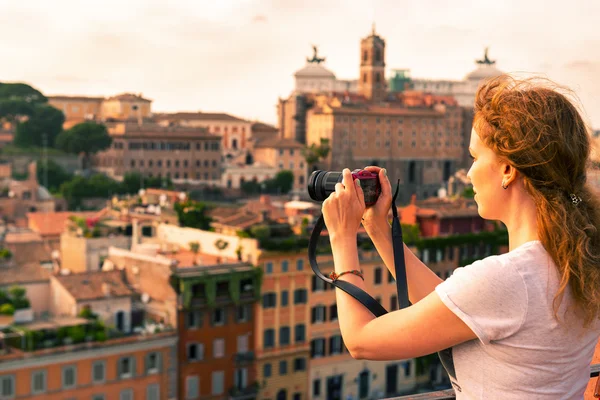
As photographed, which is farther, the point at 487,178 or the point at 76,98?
the point at 76,98

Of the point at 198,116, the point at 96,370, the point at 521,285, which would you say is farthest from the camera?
the point at 198,116

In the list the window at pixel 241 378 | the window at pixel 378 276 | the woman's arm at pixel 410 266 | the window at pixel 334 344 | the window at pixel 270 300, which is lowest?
the window at pixel 241 378

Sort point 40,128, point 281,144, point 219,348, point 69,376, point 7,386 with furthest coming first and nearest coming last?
1. point 281,144
2. point 40,128
3. point 219,348
4. point 69,376
5. point 7,386

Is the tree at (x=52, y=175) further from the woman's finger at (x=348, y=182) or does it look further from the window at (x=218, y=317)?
the woman's finger at (x=348, y=182)

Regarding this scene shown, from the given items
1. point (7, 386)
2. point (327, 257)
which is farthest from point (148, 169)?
point (7, 386)

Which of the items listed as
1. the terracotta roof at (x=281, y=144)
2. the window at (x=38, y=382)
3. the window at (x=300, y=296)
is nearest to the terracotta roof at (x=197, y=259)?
the window at (x=300, y=296)

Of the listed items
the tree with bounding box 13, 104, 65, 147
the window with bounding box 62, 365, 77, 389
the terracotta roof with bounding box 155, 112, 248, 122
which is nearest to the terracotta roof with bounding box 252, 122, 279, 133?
the terracotta roof with bounding box 155, 112, 248, 122

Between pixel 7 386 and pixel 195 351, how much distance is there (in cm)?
337

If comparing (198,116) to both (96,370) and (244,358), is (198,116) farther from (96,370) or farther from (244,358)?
(96,370)

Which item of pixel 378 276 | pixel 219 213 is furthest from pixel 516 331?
pixel 219 213

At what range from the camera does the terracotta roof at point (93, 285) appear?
16.4 m

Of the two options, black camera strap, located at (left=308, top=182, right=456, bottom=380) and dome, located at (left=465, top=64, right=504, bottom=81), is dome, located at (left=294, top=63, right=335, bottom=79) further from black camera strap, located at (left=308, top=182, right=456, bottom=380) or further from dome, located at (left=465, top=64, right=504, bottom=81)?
black camera strap, located at (left=308, top=182, right=456, bottom=380)

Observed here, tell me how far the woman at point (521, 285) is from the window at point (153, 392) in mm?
14807

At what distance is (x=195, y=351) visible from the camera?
1666 cm
